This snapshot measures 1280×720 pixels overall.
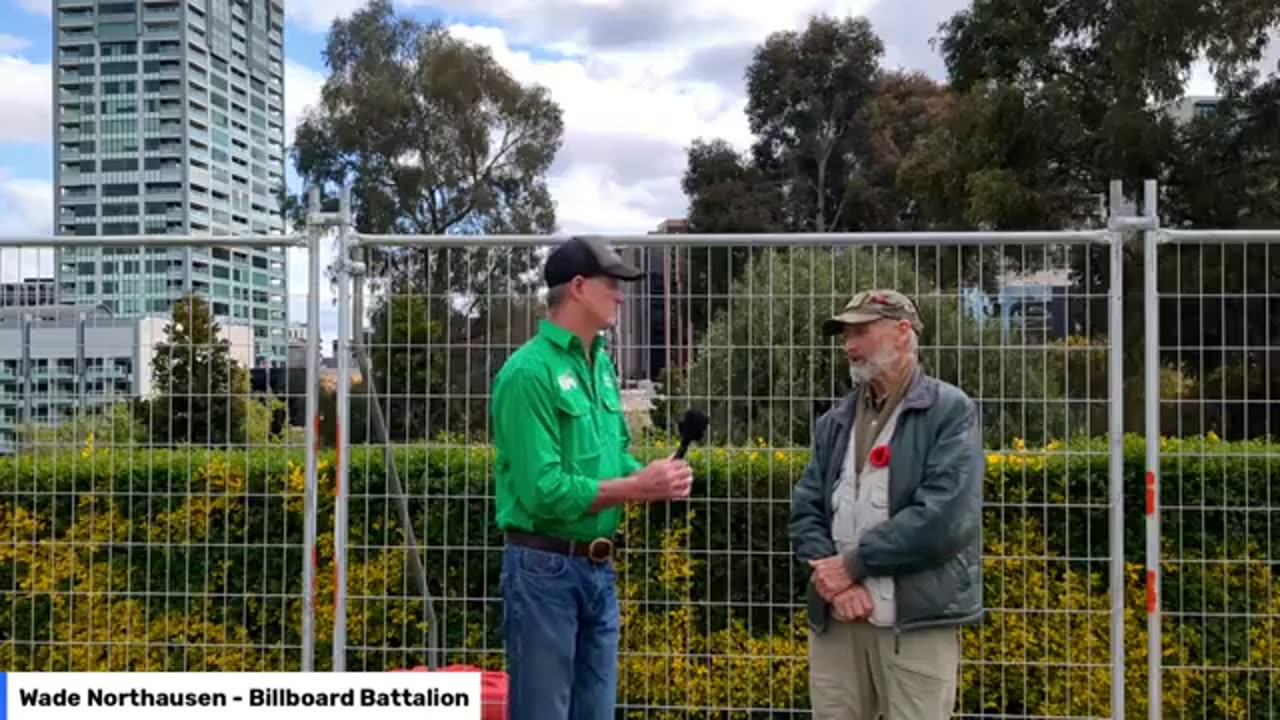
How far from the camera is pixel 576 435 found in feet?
11.1

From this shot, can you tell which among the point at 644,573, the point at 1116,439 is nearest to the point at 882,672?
the point at 1116,439

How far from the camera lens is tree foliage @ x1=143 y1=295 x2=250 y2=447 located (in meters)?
4.85

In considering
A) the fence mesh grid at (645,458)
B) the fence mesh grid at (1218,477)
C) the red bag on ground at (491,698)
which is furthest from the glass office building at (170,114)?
the fence mesh grid at (1218,477)

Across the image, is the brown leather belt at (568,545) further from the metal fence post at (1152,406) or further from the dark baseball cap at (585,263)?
the metal fence post at (1152,406)

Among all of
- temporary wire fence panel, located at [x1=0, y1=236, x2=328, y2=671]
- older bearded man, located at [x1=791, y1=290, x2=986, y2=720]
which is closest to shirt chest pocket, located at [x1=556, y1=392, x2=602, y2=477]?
older bearded man, located at [x1=791, y1=290, x2=986, y2=720]

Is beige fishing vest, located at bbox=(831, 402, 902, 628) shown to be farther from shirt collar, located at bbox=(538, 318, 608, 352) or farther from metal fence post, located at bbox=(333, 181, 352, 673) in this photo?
metal fence post, located at bbox=(333, 181, 352, 673)

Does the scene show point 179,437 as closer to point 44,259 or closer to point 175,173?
→ point 44,259

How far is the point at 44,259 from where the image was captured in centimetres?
493

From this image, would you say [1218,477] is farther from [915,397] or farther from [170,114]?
[170,114]

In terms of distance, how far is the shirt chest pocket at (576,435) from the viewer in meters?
3.38

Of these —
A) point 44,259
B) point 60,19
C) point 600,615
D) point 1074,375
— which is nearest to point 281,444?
point 44,259

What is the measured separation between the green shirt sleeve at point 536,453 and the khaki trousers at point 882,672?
39.9 inches
